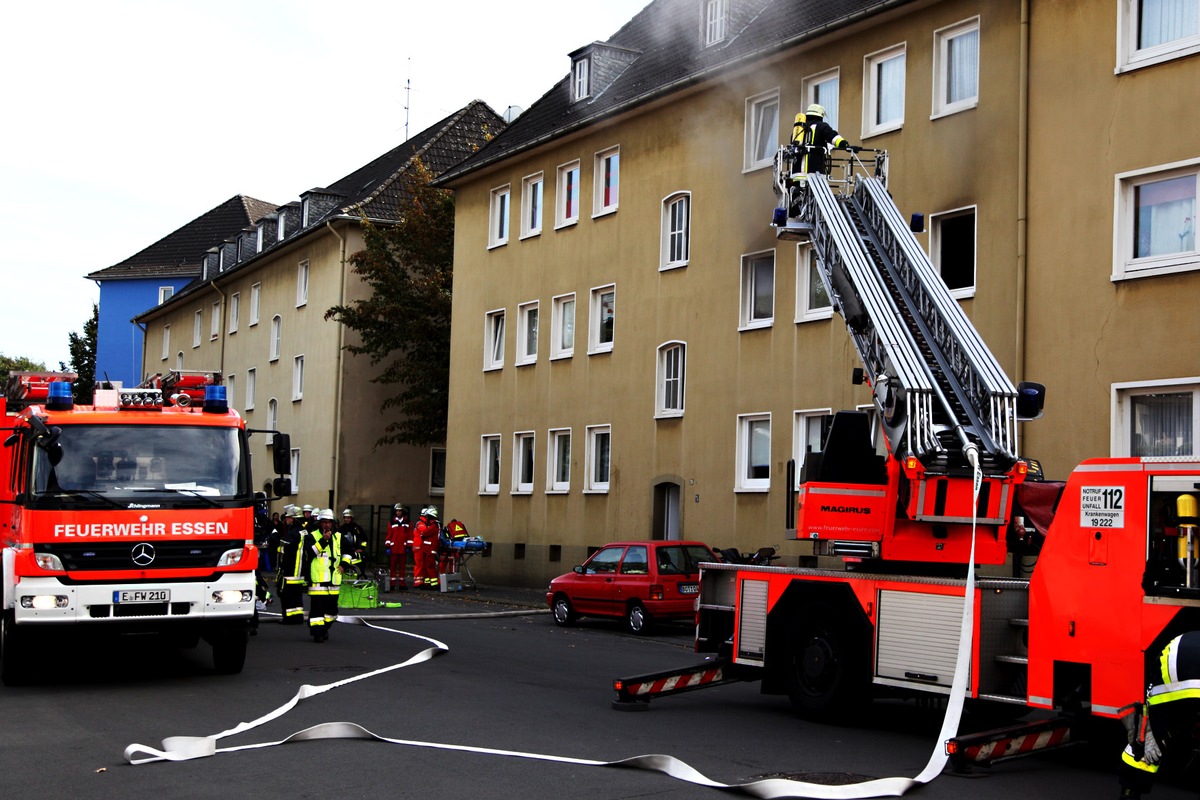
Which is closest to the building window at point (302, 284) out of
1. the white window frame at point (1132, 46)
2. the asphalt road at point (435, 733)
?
the asphalt road at point (435, 733)

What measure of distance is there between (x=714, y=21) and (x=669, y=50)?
2.39 meters

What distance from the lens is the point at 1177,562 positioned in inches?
327

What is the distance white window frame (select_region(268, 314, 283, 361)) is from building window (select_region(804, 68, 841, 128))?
3052 cm

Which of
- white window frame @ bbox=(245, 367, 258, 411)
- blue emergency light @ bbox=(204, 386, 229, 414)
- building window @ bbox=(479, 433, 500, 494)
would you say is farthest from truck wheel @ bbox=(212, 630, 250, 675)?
white window frame @ bbox=(245, 367, 258, 411)

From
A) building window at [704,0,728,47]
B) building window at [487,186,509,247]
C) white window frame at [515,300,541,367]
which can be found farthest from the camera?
building window at [487,186,509,247]

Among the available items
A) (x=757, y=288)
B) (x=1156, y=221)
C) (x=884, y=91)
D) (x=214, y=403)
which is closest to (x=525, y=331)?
(x=757, y=288)

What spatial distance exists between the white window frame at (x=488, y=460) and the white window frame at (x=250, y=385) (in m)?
21.4

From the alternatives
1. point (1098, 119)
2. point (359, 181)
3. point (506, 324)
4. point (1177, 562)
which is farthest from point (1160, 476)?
point (359, 181)

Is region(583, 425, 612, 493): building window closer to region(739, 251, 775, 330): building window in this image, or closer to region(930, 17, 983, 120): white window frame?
region(739, 251, 775, 330): building window

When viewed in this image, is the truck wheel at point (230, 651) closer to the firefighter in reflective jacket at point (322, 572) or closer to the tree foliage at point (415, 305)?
the firefighter in reflective jacket at point (322, 572)

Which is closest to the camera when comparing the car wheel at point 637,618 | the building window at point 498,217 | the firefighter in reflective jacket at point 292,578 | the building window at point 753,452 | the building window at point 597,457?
the firefighter in reflective jacket at point 292,578

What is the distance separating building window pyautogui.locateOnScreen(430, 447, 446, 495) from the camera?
46.4 m

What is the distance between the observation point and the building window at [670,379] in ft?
92.0

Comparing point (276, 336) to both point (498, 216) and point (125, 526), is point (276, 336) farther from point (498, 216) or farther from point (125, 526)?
point (125, 526)
